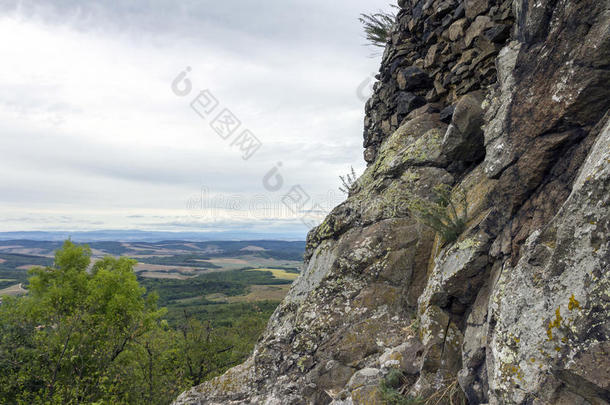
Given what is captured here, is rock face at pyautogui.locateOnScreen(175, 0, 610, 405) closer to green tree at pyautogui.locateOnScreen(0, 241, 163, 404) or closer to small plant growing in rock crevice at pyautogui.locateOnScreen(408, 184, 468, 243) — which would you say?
small plant growing in rock crevice at pyautogui.locateOnScreen(408, 184, 468, 243)

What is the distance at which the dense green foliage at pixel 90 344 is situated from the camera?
15633mm

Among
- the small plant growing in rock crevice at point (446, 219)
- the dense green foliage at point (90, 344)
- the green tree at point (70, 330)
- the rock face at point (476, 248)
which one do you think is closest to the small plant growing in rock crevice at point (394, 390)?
the rock face at point (476, 248)

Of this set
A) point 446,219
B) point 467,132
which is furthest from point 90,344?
point 467,132

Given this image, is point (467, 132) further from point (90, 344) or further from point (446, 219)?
point (90, 344)

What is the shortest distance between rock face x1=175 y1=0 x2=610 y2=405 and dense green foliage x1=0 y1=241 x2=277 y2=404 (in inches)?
214

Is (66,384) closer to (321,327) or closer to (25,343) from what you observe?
(25,343)

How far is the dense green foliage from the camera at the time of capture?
1563 centimetres

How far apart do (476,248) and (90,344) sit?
19746 millimetres

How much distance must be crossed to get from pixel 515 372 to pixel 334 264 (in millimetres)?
5930

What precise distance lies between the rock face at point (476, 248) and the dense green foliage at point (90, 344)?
17.9 feet

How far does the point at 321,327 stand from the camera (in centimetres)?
873

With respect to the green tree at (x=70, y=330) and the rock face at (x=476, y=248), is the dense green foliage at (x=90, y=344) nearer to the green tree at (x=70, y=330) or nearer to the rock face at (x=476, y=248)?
the green tree at (x=70, y=330)

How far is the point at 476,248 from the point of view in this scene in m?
5.96

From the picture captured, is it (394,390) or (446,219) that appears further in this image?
(446,219)
